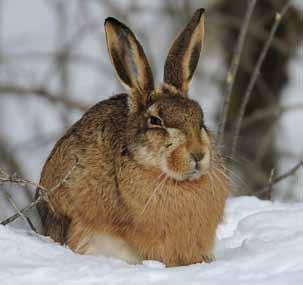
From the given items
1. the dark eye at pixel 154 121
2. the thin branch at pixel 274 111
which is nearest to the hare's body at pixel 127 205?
the dark eye at pixel 154 121

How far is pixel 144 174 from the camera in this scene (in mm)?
5145

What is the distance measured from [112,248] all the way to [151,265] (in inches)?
11.6

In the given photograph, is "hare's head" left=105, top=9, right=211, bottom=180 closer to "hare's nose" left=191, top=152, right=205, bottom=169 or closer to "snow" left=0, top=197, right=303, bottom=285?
"hare's nose" left=191, top=152, right=205, bottom=169

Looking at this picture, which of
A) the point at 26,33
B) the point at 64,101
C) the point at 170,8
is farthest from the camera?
the point at 26,33

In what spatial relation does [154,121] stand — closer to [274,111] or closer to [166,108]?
[166,108]

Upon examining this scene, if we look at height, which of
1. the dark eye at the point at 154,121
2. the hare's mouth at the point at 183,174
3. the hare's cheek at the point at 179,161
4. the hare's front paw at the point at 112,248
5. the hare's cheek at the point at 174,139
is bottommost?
the hare's front paw at the point at 112,248

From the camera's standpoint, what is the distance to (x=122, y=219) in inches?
203

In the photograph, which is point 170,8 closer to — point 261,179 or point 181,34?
point 261,179

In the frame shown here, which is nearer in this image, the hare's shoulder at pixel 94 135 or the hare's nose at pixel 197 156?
the hare's nose at pixel 197 156

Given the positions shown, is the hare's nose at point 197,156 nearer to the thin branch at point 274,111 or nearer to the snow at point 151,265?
the snow at point 151,265

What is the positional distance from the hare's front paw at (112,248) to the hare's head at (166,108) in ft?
1.34

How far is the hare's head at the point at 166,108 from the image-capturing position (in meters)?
4.97

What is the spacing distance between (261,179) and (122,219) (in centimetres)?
285

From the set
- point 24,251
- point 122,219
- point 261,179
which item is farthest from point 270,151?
point 24,251
